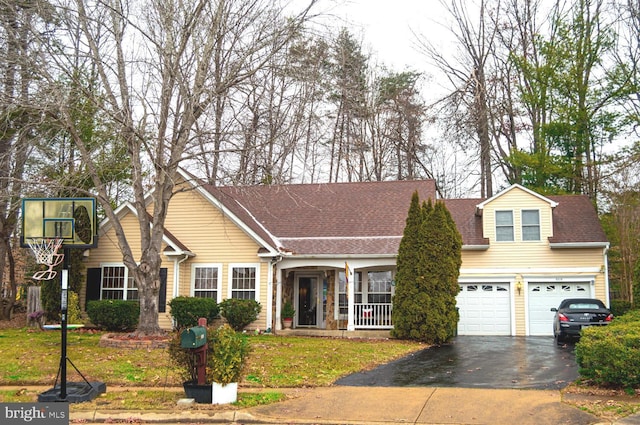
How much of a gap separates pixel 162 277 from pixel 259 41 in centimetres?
973

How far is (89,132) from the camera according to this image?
82.1 ft

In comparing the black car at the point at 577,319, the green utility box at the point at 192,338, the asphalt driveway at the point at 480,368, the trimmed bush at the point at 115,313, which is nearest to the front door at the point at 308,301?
the trimmed bush at the point at 115,313

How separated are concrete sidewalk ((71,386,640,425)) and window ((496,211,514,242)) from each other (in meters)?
14.5

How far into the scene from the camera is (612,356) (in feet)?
33.2

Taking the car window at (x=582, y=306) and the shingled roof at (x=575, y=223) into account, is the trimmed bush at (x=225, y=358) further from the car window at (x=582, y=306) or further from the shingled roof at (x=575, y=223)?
the shingled roof at (x=575, y=223)

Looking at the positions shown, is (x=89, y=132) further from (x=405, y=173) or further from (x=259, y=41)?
(x=405, y=173)

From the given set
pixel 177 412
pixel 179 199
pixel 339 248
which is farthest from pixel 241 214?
pixel 177 412

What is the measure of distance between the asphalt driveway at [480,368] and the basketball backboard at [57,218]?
5.32m

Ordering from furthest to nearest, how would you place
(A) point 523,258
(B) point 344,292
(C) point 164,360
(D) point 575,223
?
(D) point 575,223, (A) point 523,258, (B) point 344,292, (C) point 164,360

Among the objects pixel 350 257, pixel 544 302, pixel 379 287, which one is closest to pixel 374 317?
pixel 379 287

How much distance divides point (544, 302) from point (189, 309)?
13.1 metres

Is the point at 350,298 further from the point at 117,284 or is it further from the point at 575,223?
the point at 575,223

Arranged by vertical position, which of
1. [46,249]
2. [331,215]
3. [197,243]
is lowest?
→ [46,249]

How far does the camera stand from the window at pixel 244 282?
71.9 feet
